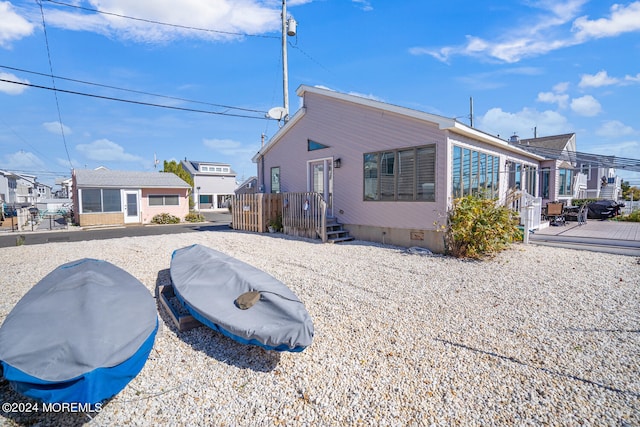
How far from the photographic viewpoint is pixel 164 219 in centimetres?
1978

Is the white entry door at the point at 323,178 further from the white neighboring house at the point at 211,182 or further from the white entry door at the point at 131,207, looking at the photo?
the white neighboring house at the point at 211,182

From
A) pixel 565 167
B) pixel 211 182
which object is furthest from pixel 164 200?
pixel 565 167

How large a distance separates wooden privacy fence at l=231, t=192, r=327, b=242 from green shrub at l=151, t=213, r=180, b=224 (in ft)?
29.2

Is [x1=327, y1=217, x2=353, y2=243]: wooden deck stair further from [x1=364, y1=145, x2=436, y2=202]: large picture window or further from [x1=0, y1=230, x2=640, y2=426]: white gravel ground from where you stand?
[x1=0, y1=230, x2=640, y2=426]: white gravel ground

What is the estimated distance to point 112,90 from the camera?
1142cm

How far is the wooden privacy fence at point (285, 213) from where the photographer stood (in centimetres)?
971

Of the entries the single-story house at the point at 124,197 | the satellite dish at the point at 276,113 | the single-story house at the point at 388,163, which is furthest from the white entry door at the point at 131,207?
the single-story house at the point at 388,163

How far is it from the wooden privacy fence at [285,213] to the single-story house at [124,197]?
33.6 feet

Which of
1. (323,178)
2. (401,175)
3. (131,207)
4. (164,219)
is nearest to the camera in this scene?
(401,175)

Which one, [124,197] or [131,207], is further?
[131,207]

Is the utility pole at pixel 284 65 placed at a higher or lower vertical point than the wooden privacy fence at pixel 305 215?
higher

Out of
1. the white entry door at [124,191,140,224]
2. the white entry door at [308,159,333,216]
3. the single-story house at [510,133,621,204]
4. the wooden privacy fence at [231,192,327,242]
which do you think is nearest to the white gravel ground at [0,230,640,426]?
the single-story house at [510,133,621,204]

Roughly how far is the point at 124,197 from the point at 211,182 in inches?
663

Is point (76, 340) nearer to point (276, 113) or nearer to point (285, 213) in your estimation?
point (285, 213)
